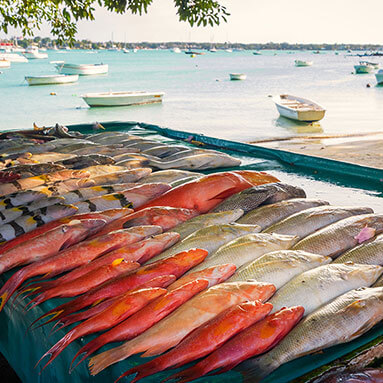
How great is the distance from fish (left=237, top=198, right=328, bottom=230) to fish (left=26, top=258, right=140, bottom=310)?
1.11m

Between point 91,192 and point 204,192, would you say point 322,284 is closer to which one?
point 204,192

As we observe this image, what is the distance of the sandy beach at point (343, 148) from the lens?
14.7 m

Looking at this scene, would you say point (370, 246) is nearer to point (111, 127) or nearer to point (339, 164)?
point (339, 164)

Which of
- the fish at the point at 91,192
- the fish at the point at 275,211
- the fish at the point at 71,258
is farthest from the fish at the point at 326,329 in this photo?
the fish at the point at 91,192

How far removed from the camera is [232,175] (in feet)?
14.2

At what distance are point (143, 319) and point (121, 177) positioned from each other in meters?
2.65

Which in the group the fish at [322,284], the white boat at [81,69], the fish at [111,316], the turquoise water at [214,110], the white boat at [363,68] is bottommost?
the turquoise water at [214,110]

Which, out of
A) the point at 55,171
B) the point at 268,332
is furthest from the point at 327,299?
the point at 55,171

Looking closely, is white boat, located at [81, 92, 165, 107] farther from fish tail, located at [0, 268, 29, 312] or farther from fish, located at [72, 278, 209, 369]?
fish, located at [72, 278, 209, 369]

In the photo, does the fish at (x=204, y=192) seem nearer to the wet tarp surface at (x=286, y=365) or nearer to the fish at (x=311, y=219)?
the fish at (x=311, y=219)

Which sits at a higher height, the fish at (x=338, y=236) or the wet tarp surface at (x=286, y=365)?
the fish at (x=338, y=236)

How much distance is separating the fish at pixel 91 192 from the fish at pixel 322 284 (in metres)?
2.30

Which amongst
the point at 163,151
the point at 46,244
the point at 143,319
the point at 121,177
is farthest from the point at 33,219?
the point at 163,151

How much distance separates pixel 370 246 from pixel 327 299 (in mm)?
664
